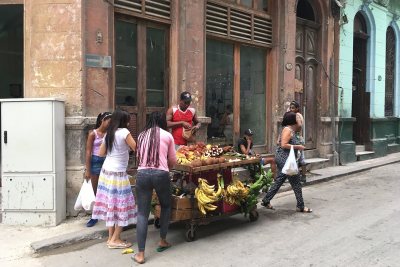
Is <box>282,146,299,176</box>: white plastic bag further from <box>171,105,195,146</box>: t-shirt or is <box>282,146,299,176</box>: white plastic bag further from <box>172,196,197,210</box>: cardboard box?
<box>172,196,197,210</box>: cardboard box

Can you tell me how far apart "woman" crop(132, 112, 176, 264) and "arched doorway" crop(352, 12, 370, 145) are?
11.4m

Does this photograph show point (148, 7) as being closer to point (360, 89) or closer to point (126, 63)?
point (126, 63)

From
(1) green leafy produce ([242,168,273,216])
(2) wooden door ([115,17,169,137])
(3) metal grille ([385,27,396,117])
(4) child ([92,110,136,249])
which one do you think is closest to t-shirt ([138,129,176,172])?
(4) child ([92,110,136,249])

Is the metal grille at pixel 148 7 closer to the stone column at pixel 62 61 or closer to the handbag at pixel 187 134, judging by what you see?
the stone column at pixel 62 61

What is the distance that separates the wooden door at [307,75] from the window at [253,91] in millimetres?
1433

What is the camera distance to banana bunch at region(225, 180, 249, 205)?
254 inches

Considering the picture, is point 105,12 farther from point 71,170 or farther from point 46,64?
point 71,170

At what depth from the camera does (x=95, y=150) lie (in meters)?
6.42

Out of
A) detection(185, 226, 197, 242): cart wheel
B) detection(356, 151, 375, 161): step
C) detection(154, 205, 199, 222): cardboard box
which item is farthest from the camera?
detection(356, 151, 375, 161): step

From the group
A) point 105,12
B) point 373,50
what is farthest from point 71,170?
point 373,50

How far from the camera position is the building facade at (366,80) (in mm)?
13812

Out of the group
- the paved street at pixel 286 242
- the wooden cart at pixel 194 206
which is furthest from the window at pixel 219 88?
the wooden cart at pixel 194 206

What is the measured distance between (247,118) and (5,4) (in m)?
5.96

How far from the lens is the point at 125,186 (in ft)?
19.1
